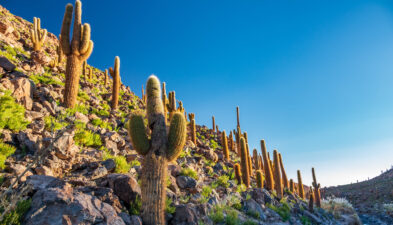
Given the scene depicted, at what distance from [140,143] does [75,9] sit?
10.9 meters

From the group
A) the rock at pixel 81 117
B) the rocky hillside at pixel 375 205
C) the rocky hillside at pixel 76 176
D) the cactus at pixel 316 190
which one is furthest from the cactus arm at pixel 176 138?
the rocky hillside at pixel 375 205

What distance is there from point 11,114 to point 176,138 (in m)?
5.55

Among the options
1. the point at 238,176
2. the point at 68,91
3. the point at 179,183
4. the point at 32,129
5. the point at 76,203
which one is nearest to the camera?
the point at 76,203

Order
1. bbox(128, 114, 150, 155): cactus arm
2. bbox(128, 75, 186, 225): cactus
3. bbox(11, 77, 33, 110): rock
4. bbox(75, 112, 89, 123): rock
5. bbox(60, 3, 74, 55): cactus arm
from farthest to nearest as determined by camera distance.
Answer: bbox(60, 3, 74, 55): cactus arm
bbox(75, 112, 89, 123): rock
bbox(11, 77, 33, 110): rock
bbox(128, 114, 150, 155): cactus arm
bbox(128, 75, 186, 225): cactus

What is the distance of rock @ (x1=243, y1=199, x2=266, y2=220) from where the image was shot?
36.2 feet

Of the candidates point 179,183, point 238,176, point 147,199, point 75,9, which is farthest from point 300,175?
point 75,9

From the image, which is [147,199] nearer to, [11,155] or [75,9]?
[11,155]

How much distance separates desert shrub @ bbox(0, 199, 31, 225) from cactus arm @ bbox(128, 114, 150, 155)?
273 cm

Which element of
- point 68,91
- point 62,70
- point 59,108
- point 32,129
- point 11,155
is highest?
point 62,70

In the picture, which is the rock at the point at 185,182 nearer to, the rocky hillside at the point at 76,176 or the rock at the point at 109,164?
the rocky hillside at the point at 76,176

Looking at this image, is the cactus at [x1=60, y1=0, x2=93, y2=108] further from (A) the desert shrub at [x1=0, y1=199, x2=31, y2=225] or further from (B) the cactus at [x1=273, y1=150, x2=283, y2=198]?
(B) the cactus at [x1=273, y1=150, x2=283, y2=198]

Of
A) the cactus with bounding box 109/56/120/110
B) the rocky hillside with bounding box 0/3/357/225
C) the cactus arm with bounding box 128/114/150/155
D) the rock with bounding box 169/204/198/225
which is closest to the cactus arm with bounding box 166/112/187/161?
the cactus arm with bounding box 128/114/150/155

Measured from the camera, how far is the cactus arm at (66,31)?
12100 mm

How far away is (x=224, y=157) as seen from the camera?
21.9 metres
